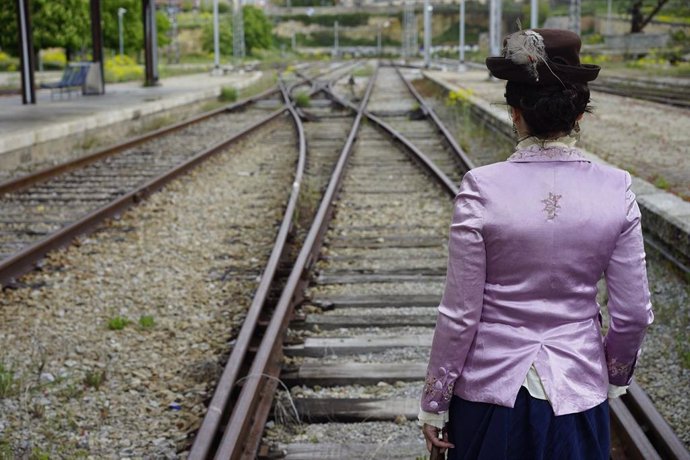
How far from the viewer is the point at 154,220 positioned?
8852 millimetres

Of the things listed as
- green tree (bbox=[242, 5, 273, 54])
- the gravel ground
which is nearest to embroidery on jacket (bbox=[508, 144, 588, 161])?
the gravel ground

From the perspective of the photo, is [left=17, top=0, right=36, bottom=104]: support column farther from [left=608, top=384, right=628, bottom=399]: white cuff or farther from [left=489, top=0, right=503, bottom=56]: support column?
[left=608, top=384, right=628, bottom=399]: white cuff

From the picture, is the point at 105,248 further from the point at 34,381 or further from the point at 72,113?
the point at 72,113

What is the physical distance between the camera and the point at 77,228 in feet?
26.2

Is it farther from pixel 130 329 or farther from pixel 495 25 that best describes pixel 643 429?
pixel 495 25

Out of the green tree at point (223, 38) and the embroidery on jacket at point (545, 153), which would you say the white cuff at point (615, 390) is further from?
the green tree at point (223, 38)

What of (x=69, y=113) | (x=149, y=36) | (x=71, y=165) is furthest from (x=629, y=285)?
(x=149, y=36)

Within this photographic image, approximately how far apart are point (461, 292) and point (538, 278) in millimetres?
182

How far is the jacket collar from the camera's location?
2.18m

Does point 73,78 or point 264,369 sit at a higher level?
point 73,78

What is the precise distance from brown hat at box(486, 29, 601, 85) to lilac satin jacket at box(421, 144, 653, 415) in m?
0.18

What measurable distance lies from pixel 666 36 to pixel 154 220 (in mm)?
46126

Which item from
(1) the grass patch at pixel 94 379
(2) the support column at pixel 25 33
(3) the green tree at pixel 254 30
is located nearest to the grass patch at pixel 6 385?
(1) the grass patch at pixel 94 379

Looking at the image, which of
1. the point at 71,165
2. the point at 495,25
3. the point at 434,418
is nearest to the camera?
the point at 434,418
